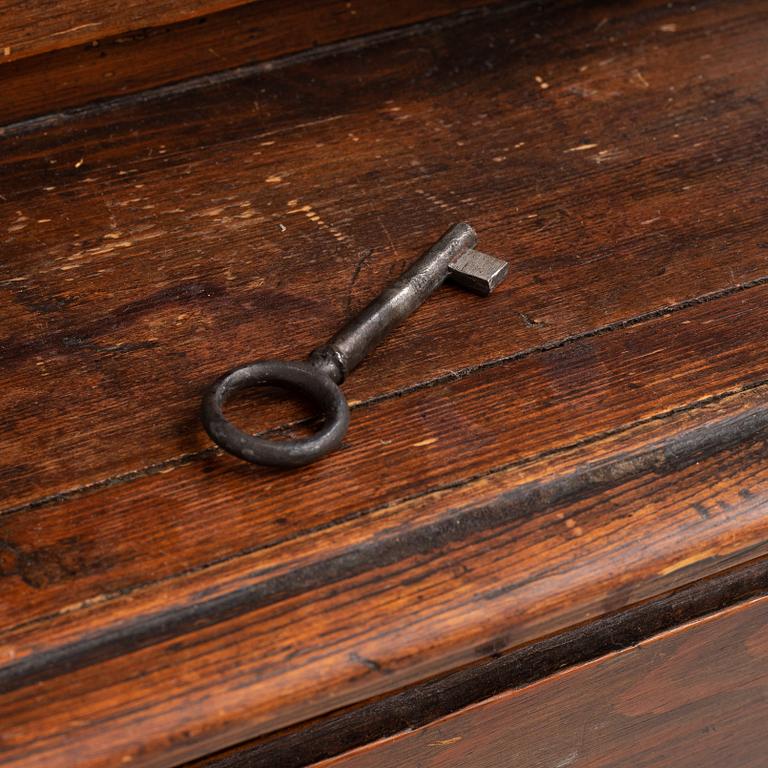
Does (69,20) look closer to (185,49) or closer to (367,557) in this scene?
(185,49)

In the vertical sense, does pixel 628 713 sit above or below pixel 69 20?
below

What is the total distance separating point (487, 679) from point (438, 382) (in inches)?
10.0

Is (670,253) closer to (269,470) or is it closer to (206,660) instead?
(269,470)

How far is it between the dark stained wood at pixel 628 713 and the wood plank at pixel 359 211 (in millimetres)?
289

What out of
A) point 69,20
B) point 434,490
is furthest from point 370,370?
point 69,20

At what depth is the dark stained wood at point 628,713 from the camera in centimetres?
95

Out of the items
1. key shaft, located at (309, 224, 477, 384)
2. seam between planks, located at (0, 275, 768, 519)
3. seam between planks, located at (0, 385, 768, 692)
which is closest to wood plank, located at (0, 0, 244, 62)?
key shaft, located at (309, 224, 477, 384)

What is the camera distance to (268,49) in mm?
1271

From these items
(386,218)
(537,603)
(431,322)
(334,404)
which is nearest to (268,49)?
(386,218)

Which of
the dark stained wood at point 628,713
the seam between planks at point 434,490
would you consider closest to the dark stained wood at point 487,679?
the dark stained wood at point 628,713

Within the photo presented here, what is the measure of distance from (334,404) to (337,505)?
78 mm

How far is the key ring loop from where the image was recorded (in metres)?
0.83

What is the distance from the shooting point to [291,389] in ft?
2.97

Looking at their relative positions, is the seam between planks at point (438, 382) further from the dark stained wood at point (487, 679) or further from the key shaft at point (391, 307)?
the dark stained wood at point (487, 679)
